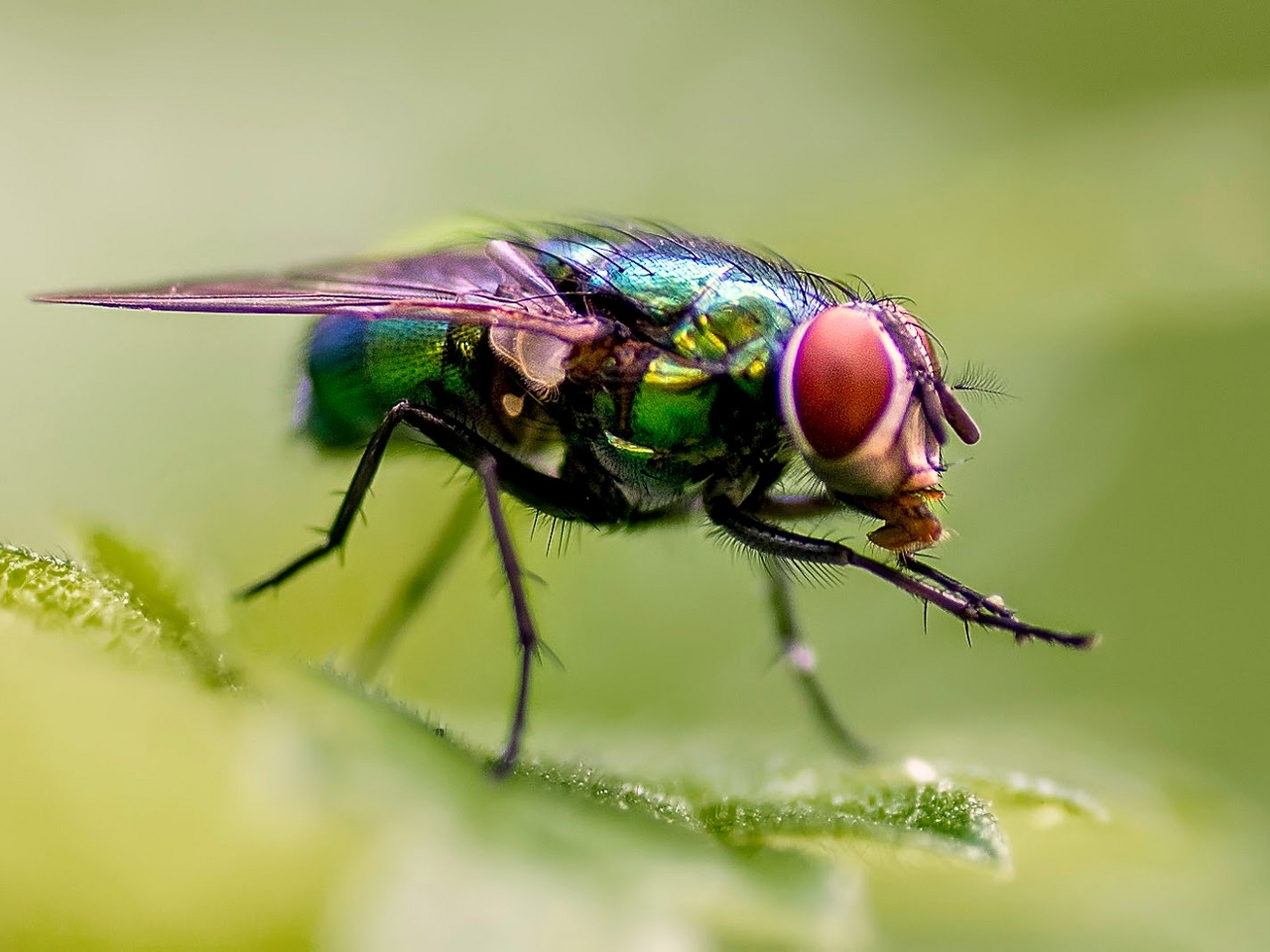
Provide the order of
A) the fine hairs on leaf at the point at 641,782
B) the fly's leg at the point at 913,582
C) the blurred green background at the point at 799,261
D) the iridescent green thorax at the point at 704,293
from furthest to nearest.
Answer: the blurred green background at the point at 799,261 < the iridescent green thorax at the point at 704,293 < the fly's leg at the point at 913,582 < the fine hairs on leaf at the point at 641,782

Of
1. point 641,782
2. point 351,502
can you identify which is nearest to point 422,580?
point 351,502

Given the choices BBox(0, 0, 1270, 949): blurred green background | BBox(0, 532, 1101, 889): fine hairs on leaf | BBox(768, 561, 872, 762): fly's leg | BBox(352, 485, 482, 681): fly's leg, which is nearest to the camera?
BBox(0, 532, 1101, 889): fine hairs on leaf

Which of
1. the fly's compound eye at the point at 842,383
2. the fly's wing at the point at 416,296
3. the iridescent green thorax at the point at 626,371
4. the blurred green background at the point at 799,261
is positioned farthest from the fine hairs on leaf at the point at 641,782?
the fly's wing at the point at 416,296

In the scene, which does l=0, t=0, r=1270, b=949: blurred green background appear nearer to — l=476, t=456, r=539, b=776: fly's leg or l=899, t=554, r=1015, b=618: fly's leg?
l=476, t=456, r=539, b=776: fly's leg

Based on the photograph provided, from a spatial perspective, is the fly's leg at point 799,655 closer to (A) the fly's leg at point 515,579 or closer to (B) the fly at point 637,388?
(B) the fly at point 637,388

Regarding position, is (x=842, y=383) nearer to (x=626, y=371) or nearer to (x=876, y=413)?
(x=876, y=413)

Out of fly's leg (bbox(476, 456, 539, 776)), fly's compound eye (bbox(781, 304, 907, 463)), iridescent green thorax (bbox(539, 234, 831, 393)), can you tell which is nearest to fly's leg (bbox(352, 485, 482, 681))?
fly's leg (bbox(476, 456, 539, 776))

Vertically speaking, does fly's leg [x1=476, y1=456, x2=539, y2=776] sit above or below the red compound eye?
below
